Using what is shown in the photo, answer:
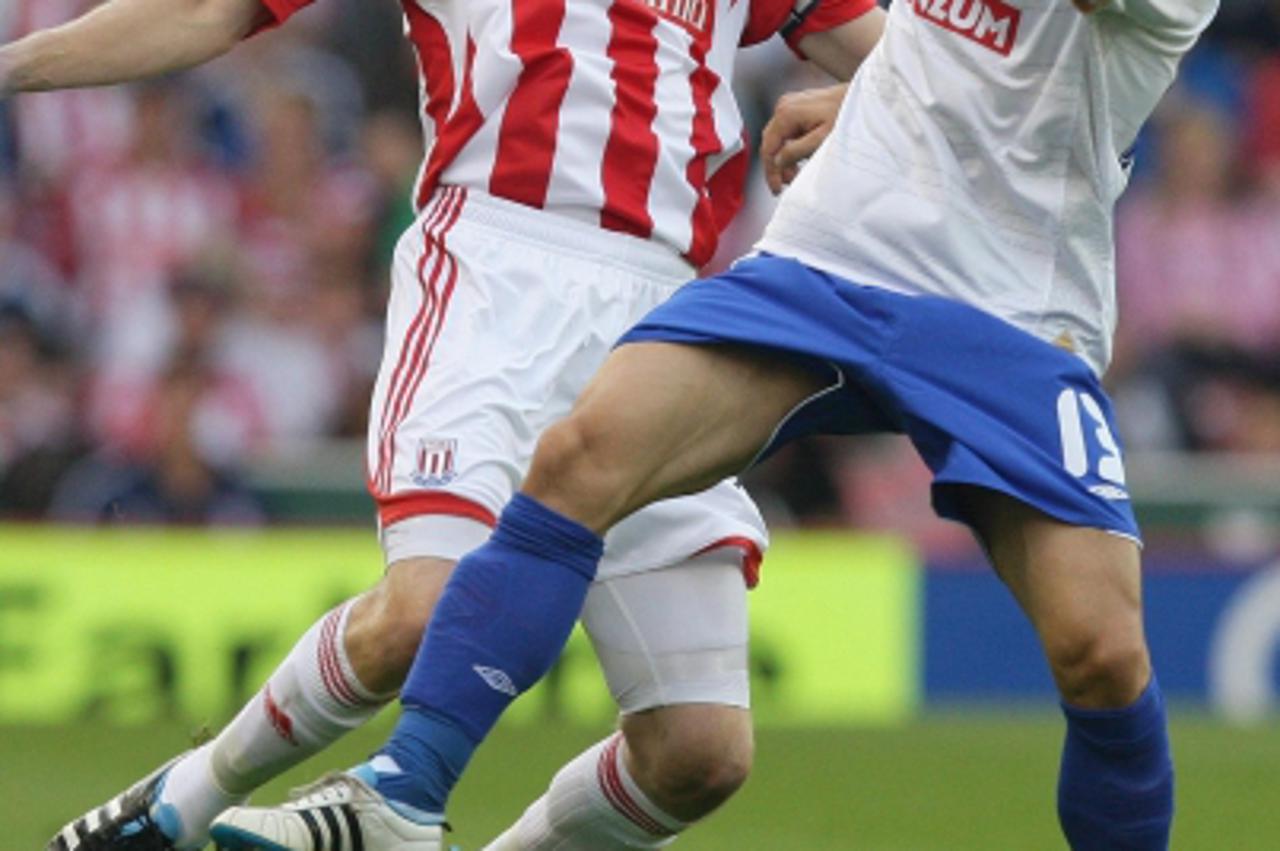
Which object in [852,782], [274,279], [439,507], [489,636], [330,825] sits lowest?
[274,279]

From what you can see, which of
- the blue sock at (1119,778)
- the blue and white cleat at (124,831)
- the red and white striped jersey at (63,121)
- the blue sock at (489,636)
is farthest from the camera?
the red and white striped jersey at (63,121)

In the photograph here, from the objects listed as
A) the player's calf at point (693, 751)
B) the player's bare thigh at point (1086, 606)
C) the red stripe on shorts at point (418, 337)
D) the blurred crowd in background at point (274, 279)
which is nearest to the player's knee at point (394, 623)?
the red stripe on shorts at point (418, 337)

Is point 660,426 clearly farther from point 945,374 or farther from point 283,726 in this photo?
point 283,726

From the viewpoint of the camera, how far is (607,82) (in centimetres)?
575

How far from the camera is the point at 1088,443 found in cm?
482

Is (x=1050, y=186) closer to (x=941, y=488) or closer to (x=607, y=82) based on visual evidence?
(x=941, y=488)

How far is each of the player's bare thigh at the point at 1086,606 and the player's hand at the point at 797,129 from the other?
3.34ft

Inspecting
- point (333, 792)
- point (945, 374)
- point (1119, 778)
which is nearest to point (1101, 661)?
point (1119, 778)

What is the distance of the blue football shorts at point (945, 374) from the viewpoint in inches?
187

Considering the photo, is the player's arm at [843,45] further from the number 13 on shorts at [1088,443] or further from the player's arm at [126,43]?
the number 13 on shorts at [1088,443]

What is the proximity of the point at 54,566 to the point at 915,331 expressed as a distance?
704cm

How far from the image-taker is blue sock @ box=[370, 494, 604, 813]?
4.49m

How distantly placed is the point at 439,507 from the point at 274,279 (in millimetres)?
7609

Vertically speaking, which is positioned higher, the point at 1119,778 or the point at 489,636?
the point at 489,636
